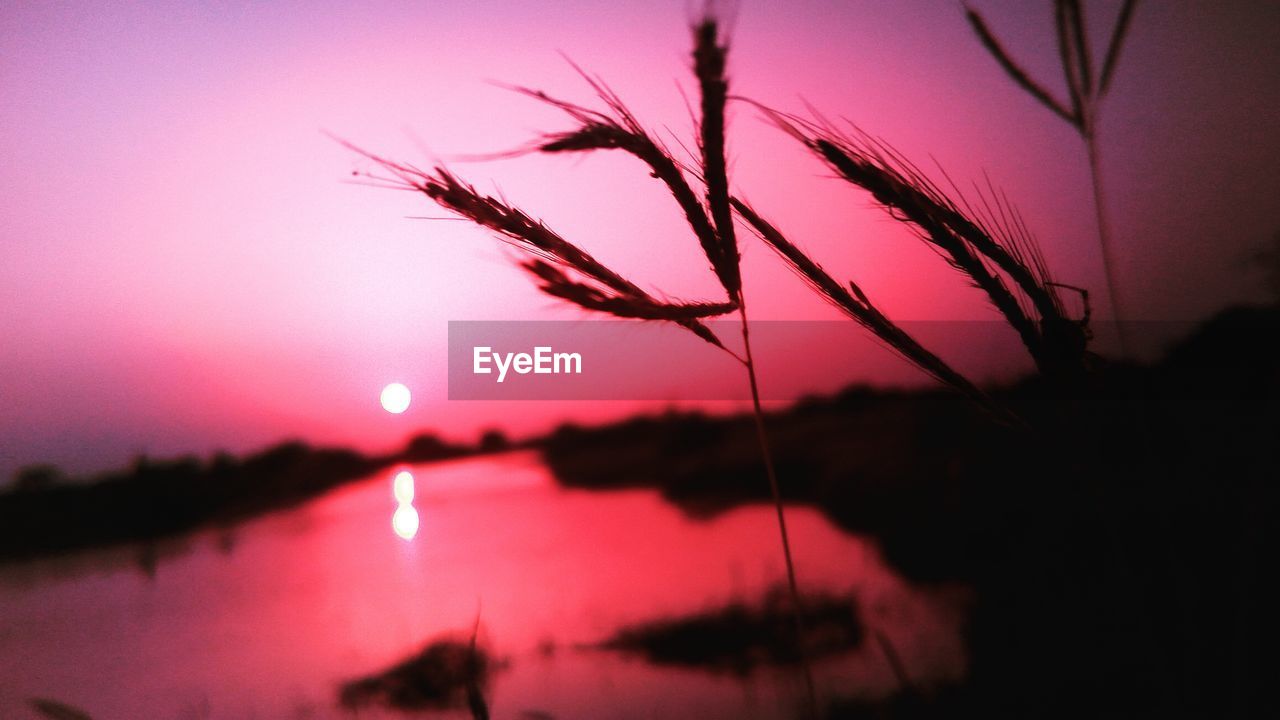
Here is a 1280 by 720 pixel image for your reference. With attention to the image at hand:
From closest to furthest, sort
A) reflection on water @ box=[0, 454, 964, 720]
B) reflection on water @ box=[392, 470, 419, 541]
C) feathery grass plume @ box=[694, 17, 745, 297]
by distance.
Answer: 1. feathery grass plume @ box=[694, 17, 745, 297]
2. reflection on water @ box=[0, 454, 964, 720]
3. reflection on water @ box=[392, 470, 419, 541]

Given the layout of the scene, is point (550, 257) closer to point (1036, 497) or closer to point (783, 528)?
point (783, 528)

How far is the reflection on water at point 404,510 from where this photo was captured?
179 centimetres

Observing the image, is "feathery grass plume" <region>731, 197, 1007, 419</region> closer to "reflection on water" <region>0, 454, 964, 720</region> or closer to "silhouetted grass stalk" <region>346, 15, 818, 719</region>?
"silhouetted grass stalk" <region>346, 15, 818, 719</region>

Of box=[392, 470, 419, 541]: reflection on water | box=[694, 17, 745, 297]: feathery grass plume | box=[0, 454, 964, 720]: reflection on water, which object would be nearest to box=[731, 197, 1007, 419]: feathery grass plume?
box=[694, 17, 745, 297]: feathery grass plume

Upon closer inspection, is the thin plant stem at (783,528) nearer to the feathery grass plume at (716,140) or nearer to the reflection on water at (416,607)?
the feathery grass plume at (716,140)

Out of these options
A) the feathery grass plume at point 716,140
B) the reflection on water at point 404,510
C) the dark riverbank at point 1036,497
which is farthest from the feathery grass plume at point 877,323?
the reflection on water at point 404,510

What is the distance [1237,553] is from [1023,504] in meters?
0.65

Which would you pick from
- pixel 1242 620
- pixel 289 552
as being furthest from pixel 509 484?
pixel 1242 620

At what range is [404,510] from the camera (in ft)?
6.03

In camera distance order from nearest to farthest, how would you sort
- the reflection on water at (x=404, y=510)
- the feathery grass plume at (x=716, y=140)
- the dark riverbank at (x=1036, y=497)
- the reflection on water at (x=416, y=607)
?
1. the feathery grass plume at (x=716, y=140)
2. the dark riverbank at (x=1036, y=497)
3. the reflection on water at (x=416, y=607)
4. the reflection on water at (x=404, y=510)

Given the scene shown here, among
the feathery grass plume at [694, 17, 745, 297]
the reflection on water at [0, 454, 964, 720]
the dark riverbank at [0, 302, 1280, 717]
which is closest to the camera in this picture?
the feathery grass plume at [694, 17, 745, 297]

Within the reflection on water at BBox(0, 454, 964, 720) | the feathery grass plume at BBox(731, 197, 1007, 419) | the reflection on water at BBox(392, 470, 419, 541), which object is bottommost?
the reflection on water at BBox(0, 454, 964, 720)

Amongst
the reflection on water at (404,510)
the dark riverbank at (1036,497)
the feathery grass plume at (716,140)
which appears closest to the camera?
the feathery grass plume at (716,140)

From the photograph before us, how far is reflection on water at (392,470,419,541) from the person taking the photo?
1786mm
